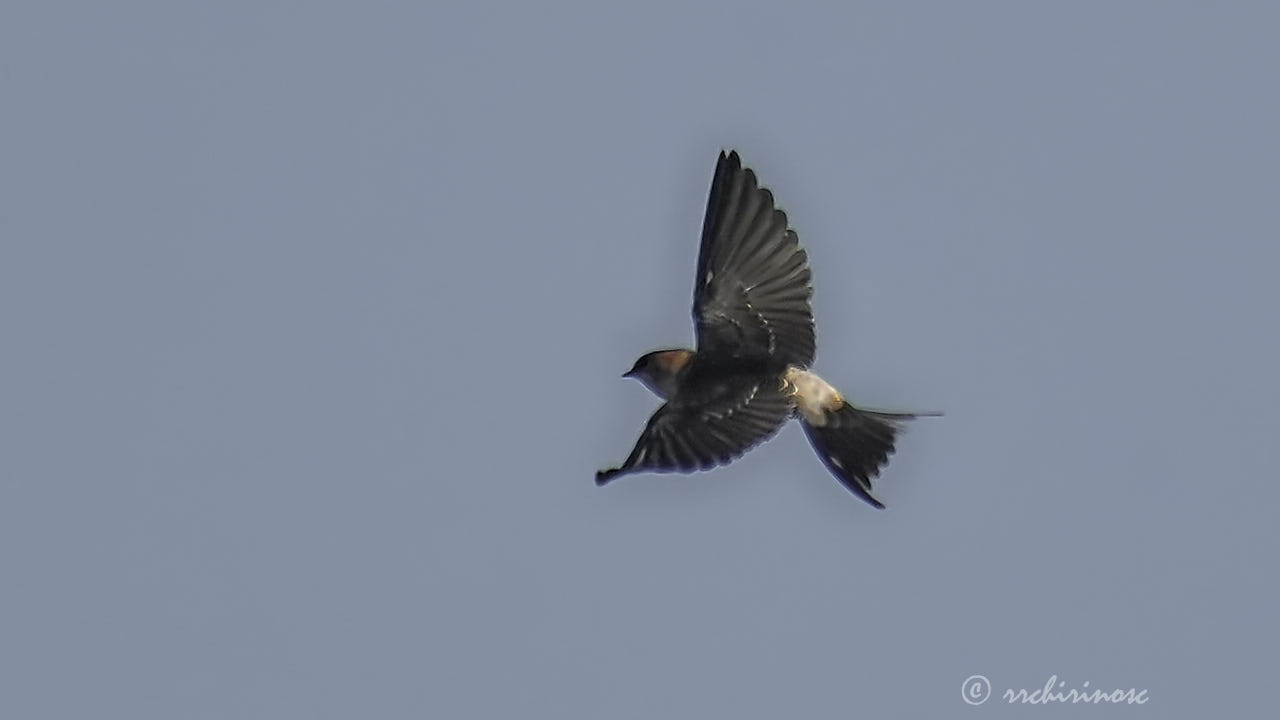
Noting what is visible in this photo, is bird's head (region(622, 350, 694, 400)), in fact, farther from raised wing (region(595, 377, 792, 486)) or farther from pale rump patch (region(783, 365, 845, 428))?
pale rump patch (region(783, 365, 845, 428))

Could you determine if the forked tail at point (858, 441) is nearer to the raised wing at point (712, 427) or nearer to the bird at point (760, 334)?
the bird at point (760, 334)

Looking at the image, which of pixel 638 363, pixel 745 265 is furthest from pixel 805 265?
pixel 638 363

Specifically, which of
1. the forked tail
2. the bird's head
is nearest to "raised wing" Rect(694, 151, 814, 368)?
the bird's head

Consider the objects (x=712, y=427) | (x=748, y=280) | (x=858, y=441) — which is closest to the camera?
(x=712, y=427)

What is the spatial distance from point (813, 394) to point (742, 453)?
0.92 metres

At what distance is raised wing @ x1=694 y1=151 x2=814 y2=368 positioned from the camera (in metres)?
10.8

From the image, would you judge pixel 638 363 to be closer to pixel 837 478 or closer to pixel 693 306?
pixel 693 306

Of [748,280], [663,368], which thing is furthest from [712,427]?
[748,280]

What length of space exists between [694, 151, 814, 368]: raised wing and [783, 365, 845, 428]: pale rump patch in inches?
2.8

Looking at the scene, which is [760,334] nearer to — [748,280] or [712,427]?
[748,280]

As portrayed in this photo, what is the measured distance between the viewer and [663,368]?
10.9 metres

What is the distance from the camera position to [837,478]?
11.0 meters

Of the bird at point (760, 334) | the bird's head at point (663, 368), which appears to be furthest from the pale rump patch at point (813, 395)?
the bird's head at point (663, 368)

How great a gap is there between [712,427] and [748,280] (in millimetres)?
966
